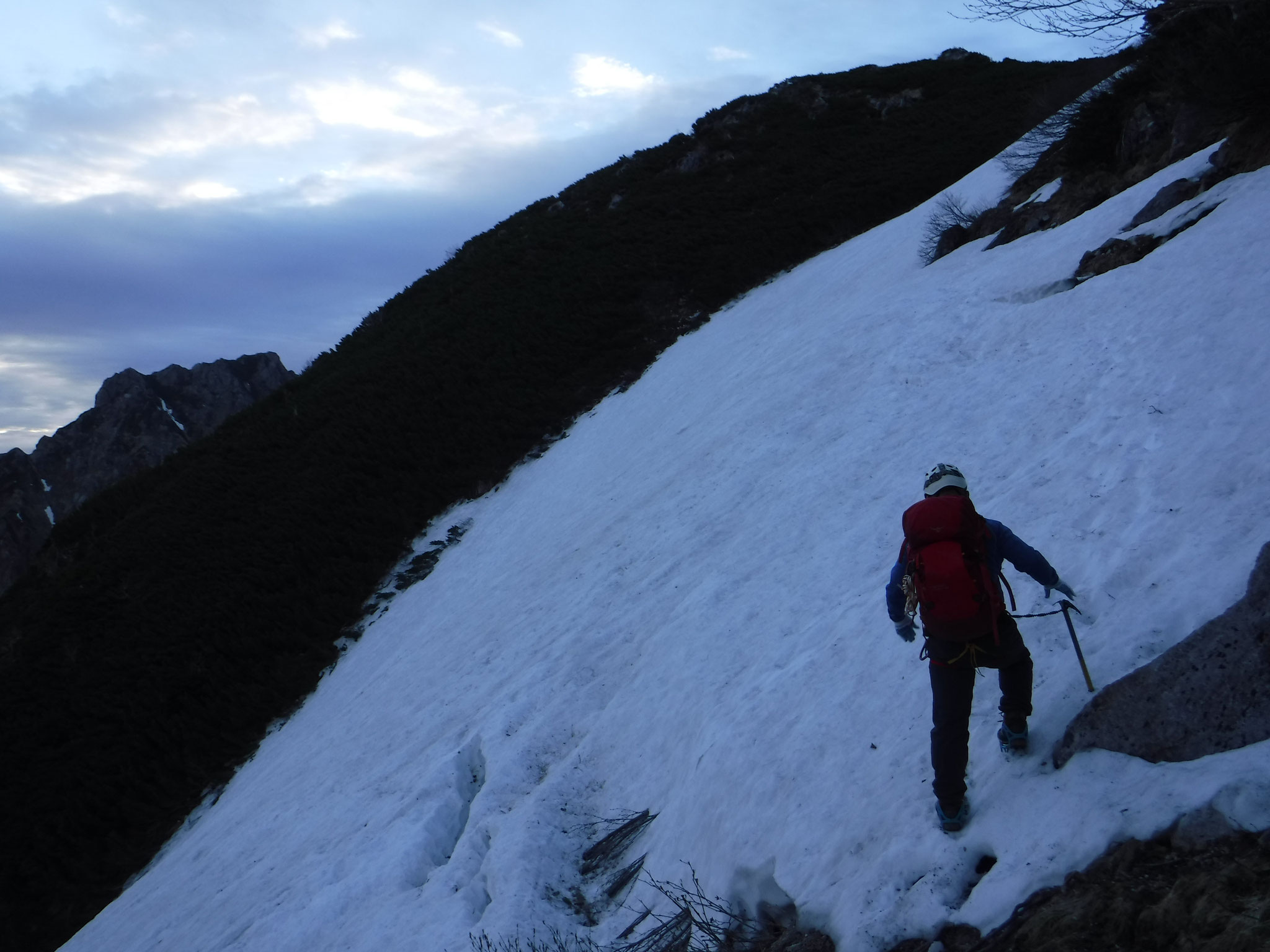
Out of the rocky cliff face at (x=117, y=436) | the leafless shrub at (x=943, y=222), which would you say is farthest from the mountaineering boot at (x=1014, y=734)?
the rocky cliff face at (x=117, y=436)

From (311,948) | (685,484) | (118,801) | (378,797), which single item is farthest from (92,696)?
(685,484)

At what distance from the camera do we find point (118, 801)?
40.8 feet

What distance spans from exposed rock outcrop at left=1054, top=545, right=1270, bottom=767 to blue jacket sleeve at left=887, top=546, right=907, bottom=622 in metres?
1.09

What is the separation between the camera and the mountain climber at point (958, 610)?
4.07 meters

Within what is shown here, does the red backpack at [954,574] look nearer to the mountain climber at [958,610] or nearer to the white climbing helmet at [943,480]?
the mountain climber at [958,610]

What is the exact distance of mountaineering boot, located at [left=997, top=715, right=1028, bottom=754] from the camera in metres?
4.39

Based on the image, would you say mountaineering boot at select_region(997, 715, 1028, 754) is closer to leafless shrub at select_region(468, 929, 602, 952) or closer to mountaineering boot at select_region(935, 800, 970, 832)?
mountaineering boot at select_region(935, 800, 970, 832)

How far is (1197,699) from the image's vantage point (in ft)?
→ 12.9

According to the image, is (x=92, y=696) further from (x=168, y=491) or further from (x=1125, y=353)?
(x=1125, y=353)

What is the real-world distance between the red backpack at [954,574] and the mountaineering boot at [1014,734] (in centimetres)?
64

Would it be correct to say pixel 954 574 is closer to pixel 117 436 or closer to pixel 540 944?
pixel 540 944

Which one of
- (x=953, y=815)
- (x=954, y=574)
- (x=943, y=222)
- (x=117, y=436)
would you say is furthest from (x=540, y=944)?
Result: (x=117, y=436)

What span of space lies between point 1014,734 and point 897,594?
1.00 meters

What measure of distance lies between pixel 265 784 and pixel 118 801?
305 cm
